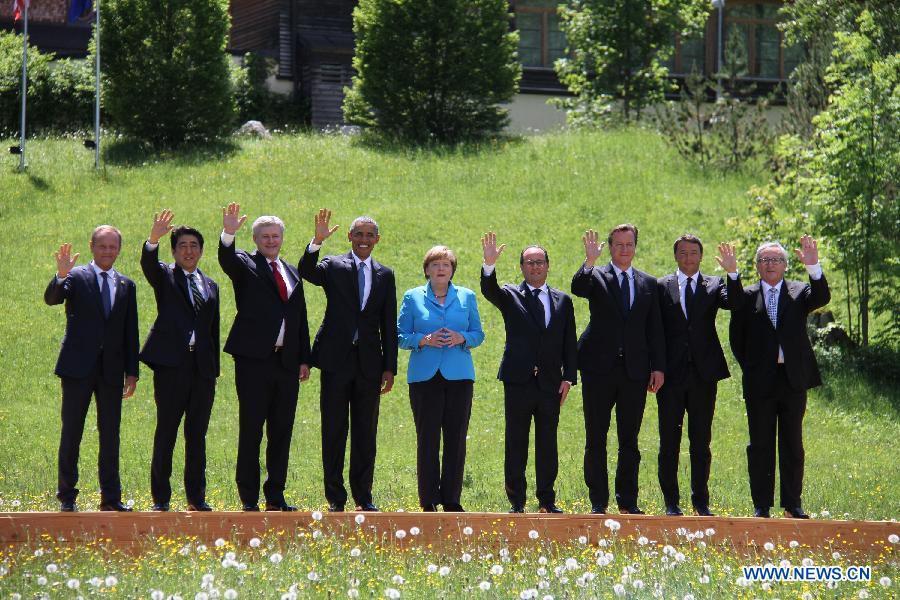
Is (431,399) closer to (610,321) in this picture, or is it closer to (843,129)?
(610,321)

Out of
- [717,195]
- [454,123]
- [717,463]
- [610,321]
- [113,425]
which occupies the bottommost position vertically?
[717,463]

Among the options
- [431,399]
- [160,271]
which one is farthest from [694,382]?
[160,271]

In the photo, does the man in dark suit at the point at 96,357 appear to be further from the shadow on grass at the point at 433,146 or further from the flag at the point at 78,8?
the flag at the point at 78,8

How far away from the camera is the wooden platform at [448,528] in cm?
753

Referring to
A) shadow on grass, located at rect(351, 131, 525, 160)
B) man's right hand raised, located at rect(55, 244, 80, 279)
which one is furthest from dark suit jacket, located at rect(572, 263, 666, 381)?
shadow on grass, located at rect(351, 131, 525, 160)

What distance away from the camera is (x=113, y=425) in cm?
879

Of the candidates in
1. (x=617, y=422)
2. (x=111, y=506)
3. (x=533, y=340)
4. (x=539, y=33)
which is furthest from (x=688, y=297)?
(x=539, y=33)

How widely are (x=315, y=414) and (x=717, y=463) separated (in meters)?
4.72

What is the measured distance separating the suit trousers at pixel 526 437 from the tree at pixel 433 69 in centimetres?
1742

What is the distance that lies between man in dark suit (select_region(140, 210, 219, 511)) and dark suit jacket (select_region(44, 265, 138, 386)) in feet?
0.57

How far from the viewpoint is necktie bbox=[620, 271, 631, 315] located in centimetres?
941

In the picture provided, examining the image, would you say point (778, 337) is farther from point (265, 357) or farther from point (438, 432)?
point (265, 357)

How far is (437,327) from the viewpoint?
9.23 m

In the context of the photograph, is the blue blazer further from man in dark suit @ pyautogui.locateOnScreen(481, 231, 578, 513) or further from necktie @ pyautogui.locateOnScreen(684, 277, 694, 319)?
necktie @ pyautogui.locateOnScreen(684, 277, 694, 319)
